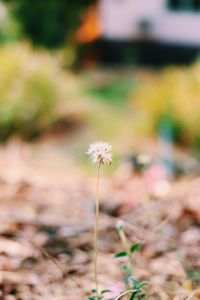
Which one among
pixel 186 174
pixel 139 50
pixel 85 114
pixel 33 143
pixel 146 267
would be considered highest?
pixel 139 50

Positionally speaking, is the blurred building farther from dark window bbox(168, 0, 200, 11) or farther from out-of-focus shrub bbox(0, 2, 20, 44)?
out-of-focus shrub bbox(0, 2, 20, 44)

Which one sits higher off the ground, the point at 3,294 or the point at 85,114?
the point at 85,114

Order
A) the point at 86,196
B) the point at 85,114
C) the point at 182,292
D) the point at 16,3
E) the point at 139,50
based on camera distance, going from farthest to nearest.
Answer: the point at 139,50
the point at 16,3
the point at 85,114
the point at 86,196
the point at 182,292

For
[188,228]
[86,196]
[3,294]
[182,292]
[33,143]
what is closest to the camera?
[182,292]

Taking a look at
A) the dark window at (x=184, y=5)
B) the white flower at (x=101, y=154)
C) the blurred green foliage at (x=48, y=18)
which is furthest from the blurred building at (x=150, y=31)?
the white flower at (x=101, y=154)

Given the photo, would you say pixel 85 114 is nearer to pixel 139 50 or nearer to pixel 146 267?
pixel 139 50

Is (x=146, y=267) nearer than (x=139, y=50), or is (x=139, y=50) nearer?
(x=146, y=267)

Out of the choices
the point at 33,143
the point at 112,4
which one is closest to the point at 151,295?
the point at 33,143
